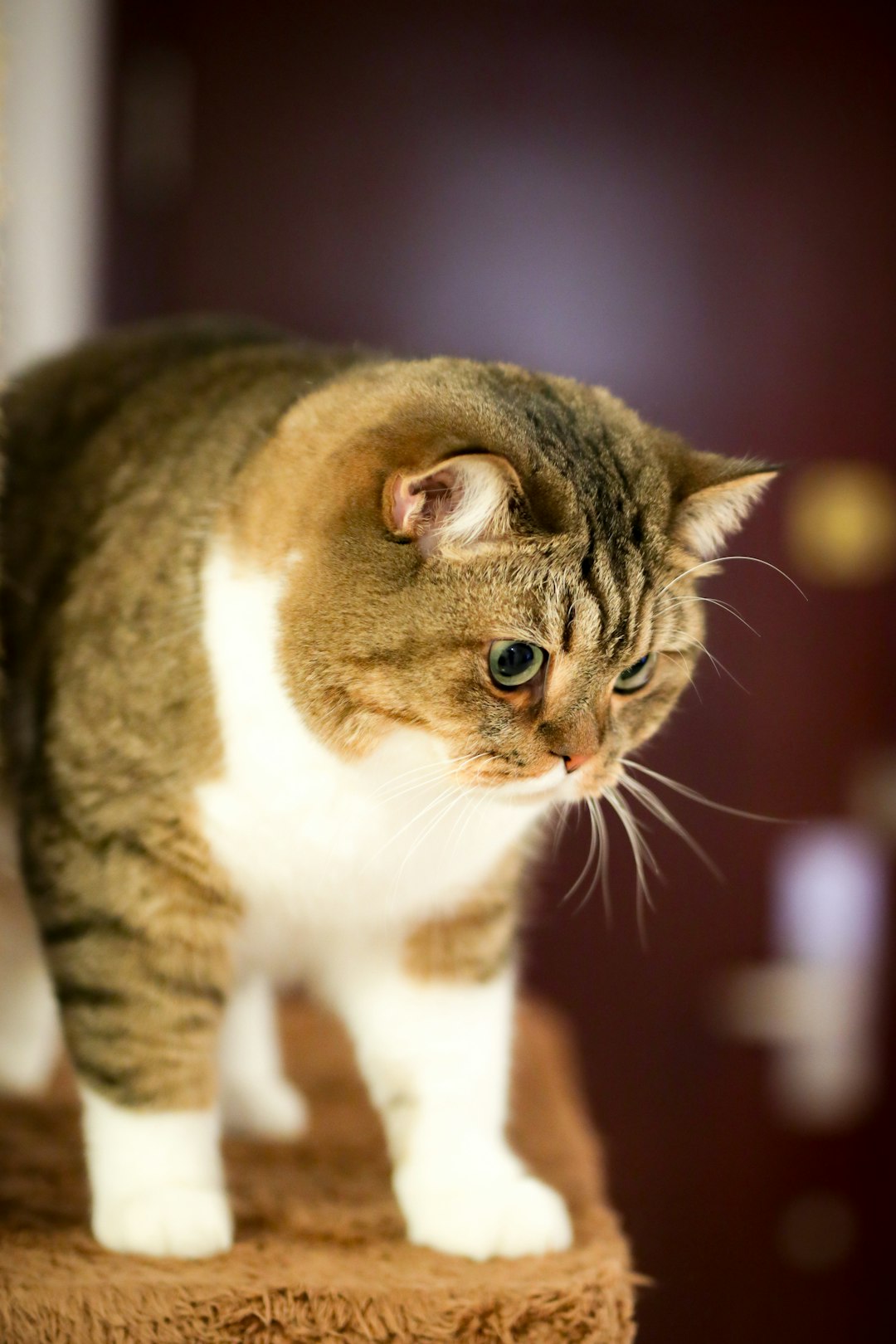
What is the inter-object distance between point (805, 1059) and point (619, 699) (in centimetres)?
152

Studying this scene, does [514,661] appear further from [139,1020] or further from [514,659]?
[139,1020]

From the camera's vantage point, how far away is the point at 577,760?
2.87 feet

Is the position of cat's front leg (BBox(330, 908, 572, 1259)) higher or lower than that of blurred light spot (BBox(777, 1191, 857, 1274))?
higher

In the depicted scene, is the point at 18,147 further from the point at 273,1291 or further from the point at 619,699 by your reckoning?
the point at 273,1291

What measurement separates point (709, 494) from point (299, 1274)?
0.60 m

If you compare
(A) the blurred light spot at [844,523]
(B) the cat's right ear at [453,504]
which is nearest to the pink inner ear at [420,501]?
(B) the cat's right ear at [453,504]

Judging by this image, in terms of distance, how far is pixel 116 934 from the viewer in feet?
3.05

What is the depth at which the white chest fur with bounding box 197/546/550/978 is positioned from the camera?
904mm

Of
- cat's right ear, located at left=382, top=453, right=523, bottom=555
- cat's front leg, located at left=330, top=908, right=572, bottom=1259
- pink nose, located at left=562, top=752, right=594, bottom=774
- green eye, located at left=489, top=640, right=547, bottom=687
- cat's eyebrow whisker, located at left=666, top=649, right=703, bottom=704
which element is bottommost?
cat's front leg, located at left=330, top=908, right=572, bottom=1259

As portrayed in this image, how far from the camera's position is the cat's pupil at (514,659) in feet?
2.78

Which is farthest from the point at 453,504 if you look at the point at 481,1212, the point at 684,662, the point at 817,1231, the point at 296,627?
the point at 817,1231

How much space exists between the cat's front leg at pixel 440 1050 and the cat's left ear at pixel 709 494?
34cm

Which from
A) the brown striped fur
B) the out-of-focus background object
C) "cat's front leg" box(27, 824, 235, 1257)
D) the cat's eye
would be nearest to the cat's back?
the brown striped fur

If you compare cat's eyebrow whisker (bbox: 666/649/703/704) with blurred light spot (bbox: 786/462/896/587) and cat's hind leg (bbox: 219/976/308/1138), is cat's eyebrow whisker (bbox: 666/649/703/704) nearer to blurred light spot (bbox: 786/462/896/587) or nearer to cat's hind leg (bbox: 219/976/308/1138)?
cat's hind leg (bbox: 219/976/308/1138)
